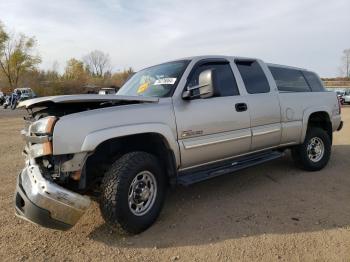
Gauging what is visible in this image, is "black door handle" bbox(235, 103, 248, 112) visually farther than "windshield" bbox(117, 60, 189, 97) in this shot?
Yes

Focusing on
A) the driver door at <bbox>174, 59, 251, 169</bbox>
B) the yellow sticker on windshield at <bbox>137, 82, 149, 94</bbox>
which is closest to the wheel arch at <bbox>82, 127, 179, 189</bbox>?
the driver door at <bbox>174, 59, 251, 169</bbox>

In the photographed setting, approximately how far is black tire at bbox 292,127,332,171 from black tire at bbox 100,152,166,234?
10.7 ft

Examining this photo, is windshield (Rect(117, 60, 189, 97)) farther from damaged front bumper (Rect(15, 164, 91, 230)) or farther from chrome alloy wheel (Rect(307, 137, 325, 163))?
chrome alloy wheel (Rect(307, 137, 325, 163))

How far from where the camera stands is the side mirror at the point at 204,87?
408cm

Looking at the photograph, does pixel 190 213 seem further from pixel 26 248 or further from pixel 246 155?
pixel 26 248

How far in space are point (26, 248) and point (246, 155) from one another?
3039 mm

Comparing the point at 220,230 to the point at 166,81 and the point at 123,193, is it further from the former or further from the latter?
the point at 166,81

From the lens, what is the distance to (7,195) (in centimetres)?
505

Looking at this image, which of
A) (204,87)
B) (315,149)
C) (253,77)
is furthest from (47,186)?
(315,149)

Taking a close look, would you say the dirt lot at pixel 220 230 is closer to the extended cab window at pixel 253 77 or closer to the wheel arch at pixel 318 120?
the wheel arch at pixel 318 120

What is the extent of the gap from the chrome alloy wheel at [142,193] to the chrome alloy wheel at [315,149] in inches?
135

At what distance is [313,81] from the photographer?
6652 millimetres

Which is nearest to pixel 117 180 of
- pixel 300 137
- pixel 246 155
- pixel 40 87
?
pixel 246 155

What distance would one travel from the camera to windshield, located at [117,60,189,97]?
14.4 feet
